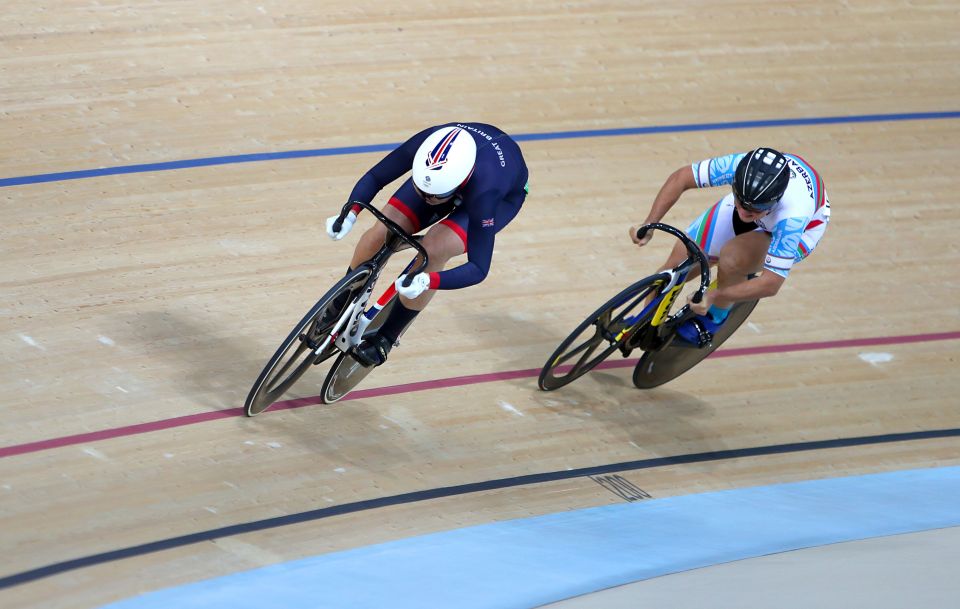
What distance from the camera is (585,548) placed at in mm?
3312

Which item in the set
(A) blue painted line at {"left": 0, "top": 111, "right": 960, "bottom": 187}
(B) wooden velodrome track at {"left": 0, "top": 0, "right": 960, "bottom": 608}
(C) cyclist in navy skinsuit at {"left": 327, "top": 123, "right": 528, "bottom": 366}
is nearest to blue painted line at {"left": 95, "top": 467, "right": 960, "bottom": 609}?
(B) wooden velodrome track at {"left": 0, "top": 0, "right": 960, "bottom": 608}

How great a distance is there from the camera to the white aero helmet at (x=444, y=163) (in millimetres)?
3273

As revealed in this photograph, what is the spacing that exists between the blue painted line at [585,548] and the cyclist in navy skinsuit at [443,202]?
29.5 inches

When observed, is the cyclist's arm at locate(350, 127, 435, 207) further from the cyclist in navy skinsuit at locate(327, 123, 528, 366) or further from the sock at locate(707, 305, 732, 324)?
the sock at locate(707, 305, 732, 324)

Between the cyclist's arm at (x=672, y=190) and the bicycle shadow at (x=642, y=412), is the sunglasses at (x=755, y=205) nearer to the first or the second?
the cyclist's arm at (x=672, y=190)

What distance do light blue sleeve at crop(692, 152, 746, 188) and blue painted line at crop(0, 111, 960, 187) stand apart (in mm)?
2044

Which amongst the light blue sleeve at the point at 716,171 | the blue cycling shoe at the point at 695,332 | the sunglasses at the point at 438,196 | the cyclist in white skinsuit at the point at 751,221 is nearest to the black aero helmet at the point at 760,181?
the cyclist in white skinsuit at the point at 751,221

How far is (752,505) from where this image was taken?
12.1 feet

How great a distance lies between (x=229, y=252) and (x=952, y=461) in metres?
2.93

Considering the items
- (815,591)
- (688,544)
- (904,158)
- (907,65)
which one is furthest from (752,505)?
(907,65)

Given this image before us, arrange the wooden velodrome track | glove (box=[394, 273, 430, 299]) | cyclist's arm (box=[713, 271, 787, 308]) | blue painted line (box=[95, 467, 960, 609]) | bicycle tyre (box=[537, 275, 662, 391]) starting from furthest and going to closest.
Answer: bicycle tyre (box=[537, 275, 662, 391]) → cyclist's arm (box=[713, 271, 787, 308]) → the wooden velodrome track → glove (box=[394, 273, 430, 299]) → blue painted line (box=[95, 467, 960, 609])

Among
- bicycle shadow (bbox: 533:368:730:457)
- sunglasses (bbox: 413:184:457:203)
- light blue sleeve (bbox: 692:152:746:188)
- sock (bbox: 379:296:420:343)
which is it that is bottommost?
bicycle shadow (bbox: 533:368:730:457)

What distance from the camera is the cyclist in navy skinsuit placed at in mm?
3293

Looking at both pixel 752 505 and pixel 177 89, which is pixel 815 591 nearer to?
pixel 752 505
